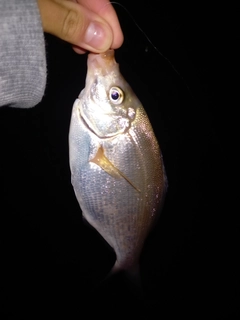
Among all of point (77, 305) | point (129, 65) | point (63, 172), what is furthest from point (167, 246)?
point (129, 65)

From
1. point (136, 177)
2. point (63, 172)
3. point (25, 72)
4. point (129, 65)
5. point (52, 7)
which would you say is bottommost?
point (63, 172)

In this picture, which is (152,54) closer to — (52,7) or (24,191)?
(24,191)

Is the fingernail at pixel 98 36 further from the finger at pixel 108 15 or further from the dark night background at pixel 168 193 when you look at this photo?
the dark night background at pixel 168 193

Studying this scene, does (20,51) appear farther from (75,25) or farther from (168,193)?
(168,193)

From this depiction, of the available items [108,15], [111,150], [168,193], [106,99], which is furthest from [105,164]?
[168,193]

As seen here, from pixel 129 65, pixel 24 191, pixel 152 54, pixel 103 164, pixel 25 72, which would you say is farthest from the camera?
pixel 152 54

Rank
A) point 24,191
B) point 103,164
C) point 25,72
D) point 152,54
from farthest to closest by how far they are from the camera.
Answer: point 152,54
point 24,191
point 103,164
point 25,72
